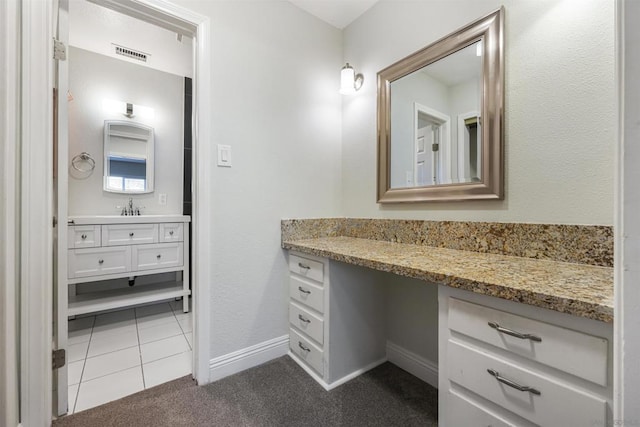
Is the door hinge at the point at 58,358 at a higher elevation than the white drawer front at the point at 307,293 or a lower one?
lower

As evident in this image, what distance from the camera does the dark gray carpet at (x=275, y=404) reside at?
117 centimetres

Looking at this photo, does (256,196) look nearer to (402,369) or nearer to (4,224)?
(4,224)

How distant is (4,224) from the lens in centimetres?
94

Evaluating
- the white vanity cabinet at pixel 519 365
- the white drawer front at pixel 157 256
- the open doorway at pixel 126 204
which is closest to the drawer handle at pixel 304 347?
the open doorway at pixel 126 204

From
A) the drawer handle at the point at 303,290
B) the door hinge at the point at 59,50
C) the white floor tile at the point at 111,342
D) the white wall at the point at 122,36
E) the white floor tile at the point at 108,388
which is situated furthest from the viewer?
the white wall at the point at 122,36

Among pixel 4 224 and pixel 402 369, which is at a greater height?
pixel 4 224

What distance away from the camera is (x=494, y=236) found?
117cm

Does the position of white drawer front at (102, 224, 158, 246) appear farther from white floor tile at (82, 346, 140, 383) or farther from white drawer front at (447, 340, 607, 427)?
white drawer front at (447, 340, 607, 427)

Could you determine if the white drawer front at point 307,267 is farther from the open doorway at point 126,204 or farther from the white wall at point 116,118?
the white wall at point 116,118

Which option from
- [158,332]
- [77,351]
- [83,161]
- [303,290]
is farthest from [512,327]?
[83,161]

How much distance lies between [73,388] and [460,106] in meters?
2.52

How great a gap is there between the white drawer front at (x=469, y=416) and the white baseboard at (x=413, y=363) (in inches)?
23.1

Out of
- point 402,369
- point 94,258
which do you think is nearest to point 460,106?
point 402,369

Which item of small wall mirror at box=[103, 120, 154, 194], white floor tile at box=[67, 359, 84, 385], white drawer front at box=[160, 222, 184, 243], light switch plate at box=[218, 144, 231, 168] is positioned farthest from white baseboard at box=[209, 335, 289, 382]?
small wall mirror at box=[103, 120, 154, 194]
